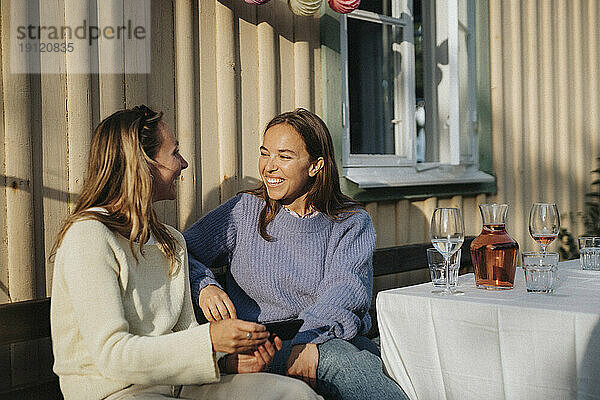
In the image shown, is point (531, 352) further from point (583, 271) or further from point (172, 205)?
point (172, 205)

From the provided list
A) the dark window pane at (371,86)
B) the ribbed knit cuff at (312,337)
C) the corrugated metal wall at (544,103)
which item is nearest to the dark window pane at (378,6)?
the dark window pane at (371,86)

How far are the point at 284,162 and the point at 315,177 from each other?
0.58ft

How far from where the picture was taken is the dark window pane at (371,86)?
4266 millimetres

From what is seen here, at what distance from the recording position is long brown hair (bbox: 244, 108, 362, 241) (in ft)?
9.43

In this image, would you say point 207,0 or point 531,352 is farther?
point 207,0

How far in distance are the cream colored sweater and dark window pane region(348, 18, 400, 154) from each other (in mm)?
2287

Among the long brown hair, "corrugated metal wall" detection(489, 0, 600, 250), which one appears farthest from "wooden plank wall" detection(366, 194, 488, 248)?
the long brown hair

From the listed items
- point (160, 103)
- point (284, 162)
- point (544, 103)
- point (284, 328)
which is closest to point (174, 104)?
point (160, 103)

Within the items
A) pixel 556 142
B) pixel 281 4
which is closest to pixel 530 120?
pixel 556 142

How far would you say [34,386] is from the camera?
2.60 metres

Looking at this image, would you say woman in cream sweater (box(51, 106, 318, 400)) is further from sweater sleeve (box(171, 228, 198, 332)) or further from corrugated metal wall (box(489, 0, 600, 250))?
corrugated metal wall (box(489, 0, 600, 250))

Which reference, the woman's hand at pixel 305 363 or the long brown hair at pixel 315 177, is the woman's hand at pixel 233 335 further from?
the long brown hair at pixel 315 177

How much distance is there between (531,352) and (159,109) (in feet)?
5.67

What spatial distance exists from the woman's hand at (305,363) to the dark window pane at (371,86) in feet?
6.04
